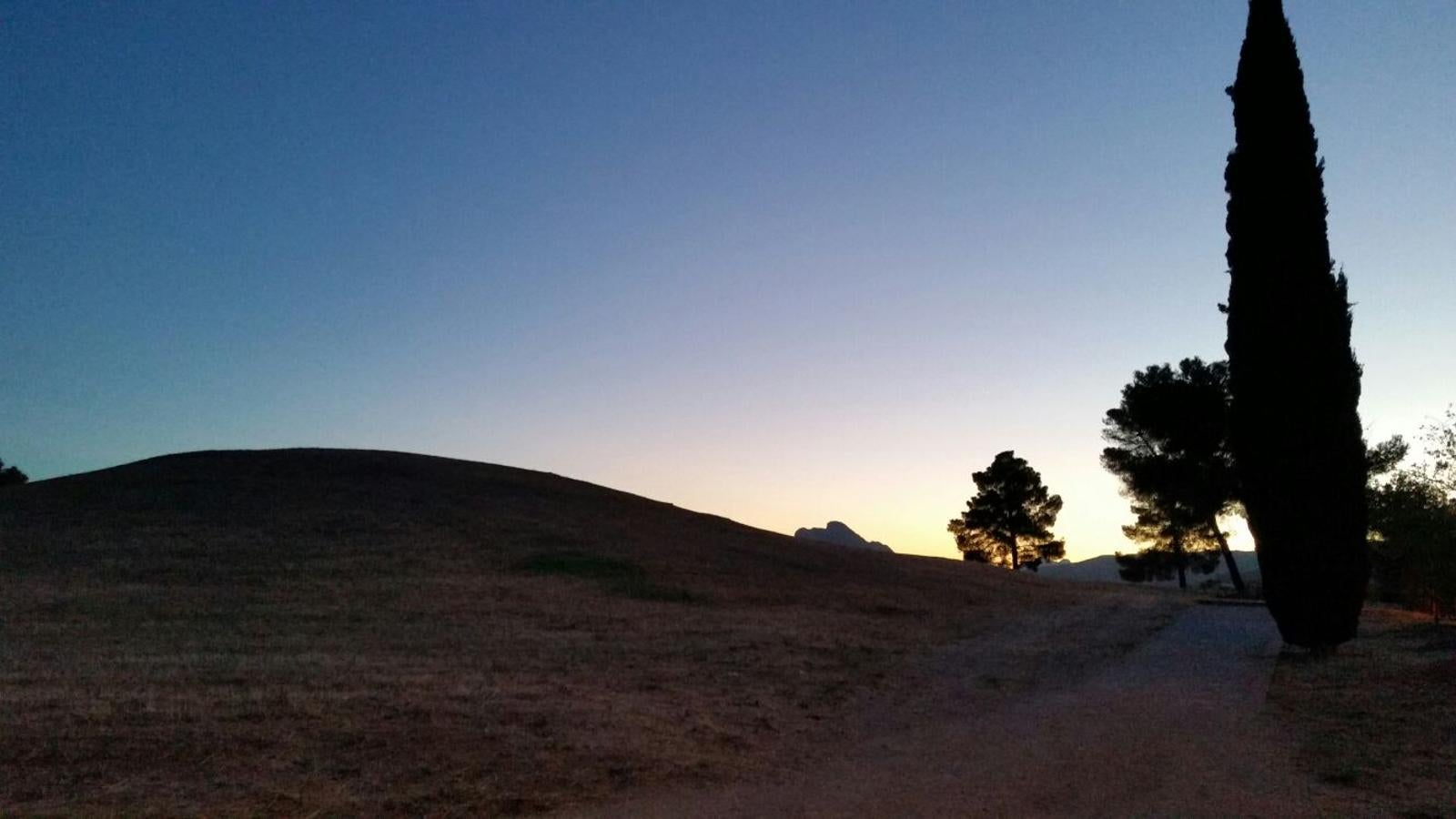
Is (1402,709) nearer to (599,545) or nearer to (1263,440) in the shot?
(1263,440)

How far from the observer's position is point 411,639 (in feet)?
66.6

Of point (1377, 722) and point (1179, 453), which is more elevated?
point (1179, 453)

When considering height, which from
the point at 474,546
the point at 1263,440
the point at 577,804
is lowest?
the point at 577,804

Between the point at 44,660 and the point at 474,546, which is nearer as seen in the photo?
the point at 44,660

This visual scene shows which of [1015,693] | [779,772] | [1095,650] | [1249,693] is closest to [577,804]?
[779,772]

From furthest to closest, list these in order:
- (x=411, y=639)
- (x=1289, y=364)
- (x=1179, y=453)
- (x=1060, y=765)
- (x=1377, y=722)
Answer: (x=1179, y=453), (x=1289, y=364), (x=411, y=639), (x=1377, y=722), (x=1060, y=765)

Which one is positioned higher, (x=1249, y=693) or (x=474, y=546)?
(x=474, y=546)

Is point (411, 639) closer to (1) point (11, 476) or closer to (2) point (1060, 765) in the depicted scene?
(2) point (1060, 765)

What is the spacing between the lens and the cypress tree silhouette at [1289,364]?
2055 centimetres

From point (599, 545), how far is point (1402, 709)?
1018 inches

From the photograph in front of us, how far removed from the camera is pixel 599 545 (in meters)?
35.9

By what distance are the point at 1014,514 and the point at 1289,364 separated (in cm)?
5768

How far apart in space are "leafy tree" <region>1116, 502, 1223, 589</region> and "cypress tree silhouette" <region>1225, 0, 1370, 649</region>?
36556 mm

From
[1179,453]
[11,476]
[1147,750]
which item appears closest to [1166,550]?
[1179,453]
